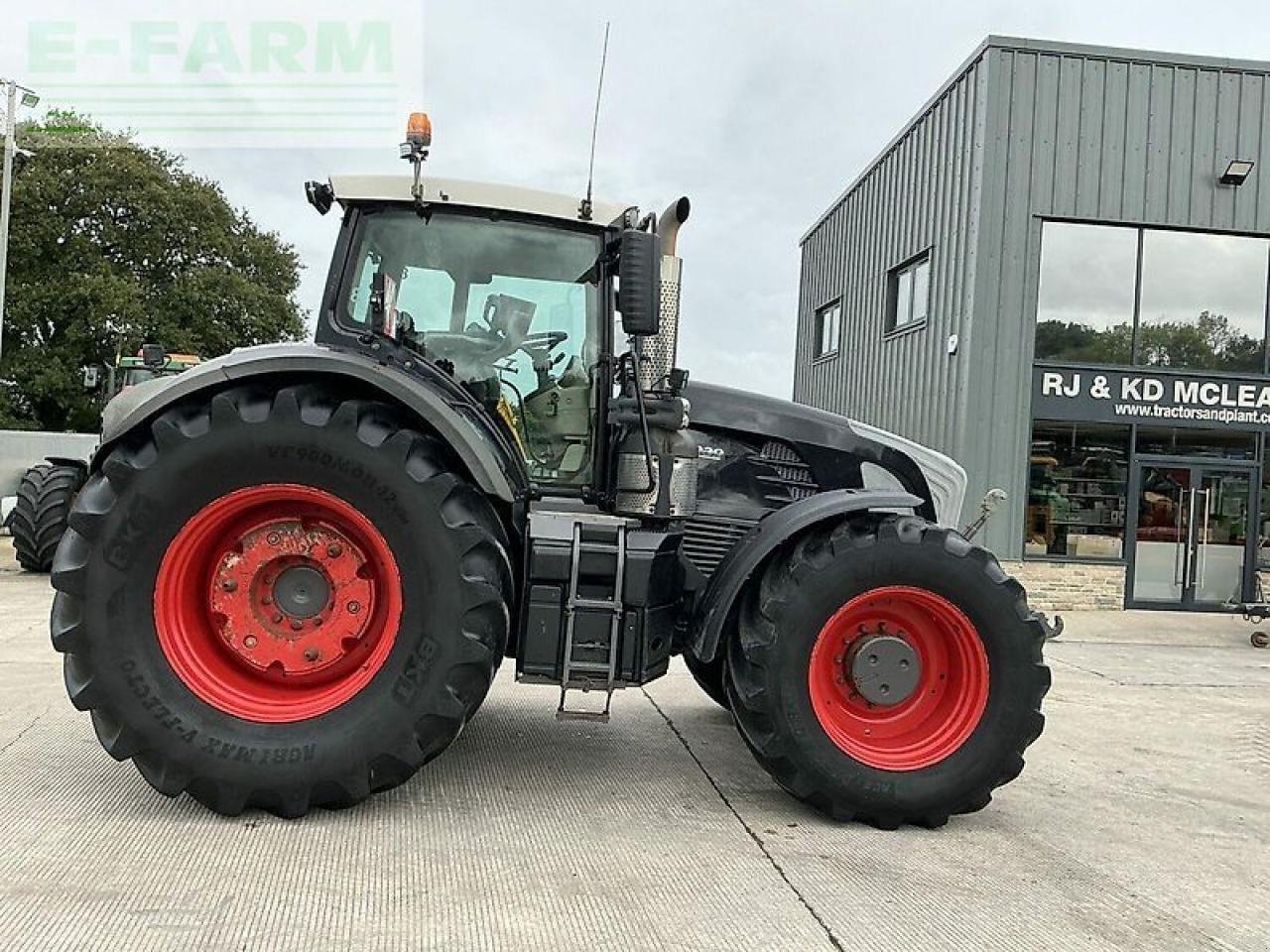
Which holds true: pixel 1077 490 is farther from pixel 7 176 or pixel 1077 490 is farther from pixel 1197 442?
pixel 7 176

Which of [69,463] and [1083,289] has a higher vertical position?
[1083,289]

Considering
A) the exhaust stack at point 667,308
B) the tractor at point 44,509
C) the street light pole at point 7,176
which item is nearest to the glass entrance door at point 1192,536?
the exhaust stack at point 667,308

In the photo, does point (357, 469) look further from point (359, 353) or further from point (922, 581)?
point (922, 581)

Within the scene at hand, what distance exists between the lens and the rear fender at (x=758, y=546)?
4.01 m

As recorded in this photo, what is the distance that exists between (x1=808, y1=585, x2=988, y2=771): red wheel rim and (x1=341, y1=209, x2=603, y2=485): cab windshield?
1.27m

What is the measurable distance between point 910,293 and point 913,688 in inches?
442

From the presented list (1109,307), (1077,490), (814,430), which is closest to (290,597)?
(814,430)

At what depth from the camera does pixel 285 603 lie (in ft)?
12.9

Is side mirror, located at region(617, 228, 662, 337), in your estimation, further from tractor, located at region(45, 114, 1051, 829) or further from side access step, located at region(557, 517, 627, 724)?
side access step, located at region(557, 517, 627, 724)

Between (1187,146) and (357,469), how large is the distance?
11.9m

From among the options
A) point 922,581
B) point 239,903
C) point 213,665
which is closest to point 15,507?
point 213,665

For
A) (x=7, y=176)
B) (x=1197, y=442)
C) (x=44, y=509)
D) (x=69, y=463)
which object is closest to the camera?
(x=44, y=509)

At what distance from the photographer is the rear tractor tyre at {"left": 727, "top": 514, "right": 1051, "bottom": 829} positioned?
3975 mm

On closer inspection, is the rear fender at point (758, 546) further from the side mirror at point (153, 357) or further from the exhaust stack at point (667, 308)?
the side mirror at point (153, 357)
